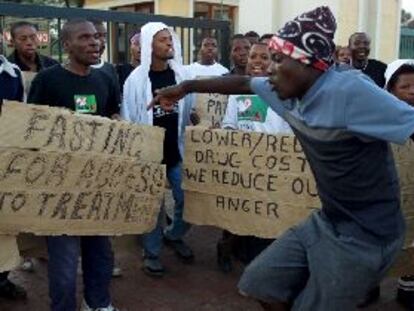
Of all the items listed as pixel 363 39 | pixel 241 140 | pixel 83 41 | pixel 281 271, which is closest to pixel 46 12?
pixel 83 41

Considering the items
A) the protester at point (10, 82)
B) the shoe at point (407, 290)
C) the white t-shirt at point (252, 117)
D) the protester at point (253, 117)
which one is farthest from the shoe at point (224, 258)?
the protester at point (10, 82)

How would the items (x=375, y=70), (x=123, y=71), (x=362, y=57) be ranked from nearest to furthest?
(x=123, y=71)
(x=375, y=70)
(x=362, y=57)

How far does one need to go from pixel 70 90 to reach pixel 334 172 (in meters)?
1.84

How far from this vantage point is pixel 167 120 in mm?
5160

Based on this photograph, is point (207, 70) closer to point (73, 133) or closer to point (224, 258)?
point (224, 258)

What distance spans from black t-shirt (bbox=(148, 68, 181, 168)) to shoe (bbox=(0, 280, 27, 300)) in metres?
1.44

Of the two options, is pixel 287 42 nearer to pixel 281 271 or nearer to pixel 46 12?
pixel 281 271

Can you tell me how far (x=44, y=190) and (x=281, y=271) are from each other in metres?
1.51

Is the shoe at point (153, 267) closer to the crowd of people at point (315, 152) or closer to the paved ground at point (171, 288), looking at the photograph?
the paved ground at point (171, 288)

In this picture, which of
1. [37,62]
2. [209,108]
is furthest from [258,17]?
[37,62]

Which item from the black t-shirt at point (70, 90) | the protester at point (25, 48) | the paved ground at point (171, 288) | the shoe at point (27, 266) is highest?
the protester at point (25, 48)

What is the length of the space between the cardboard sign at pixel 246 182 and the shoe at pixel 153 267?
55 centimetres

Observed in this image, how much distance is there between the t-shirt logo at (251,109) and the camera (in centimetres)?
481

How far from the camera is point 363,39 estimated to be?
276 inches
